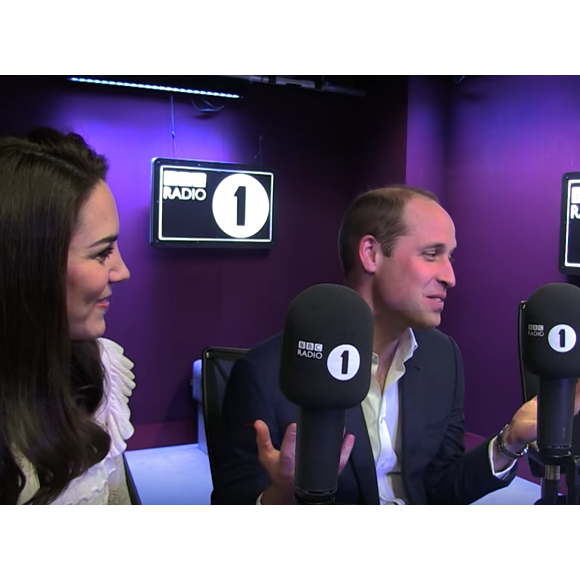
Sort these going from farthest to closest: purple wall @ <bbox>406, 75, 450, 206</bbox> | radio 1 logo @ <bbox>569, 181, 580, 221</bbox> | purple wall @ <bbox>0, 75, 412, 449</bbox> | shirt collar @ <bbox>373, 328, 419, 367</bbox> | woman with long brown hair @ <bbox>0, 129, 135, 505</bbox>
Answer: purple wall @ <bbox>406, 75, 450, 206</bbox> → purple wall @ <bbox>0, 75, 412, 449</bbox> → radio 1 logo @ <bbox>569, 181, 580, 221</bbox> → shirt collar @ <bbox>373, 328, 419, 367</bbox> → woman with long brown hair @ <bbox>0, 129, 135, 505</bbox>

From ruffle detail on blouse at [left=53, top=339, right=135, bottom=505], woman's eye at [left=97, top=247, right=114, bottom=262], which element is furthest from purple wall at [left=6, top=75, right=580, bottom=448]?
woman's eye at [left=97, top=247, right=114, bottom=262]

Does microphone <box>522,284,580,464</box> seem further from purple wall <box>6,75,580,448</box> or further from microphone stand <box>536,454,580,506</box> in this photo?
purple wall <box>6,75,580,448</box>

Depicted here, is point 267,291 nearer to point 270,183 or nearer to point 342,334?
point 270,183

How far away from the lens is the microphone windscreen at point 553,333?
823 millimetres

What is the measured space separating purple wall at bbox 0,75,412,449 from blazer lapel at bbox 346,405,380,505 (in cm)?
283

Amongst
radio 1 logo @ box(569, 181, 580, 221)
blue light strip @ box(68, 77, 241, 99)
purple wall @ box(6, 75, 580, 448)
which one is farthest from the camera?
blue light strip @ box(68, 77, 241, 99)

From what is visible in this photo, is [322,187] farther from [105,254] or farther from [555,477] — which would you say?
[555,477]

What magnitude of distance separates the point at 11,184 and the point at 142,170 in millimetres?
2990

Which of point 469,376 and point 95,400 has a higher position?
point 95,400

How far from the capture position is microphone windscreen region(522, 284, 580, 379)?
32.4 inches

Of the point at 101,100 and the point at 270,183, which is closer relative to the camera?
the point at 101,100

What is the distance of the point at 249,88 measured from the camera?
4.16 m

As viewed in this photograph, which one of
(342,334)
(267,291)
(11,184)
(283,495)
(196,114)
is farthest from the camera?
(267,291)

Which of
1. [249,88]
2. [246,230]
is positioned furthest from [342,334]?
[249,88]
